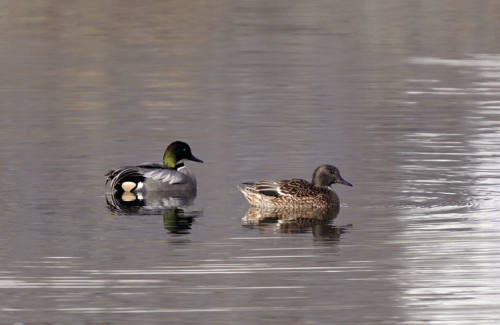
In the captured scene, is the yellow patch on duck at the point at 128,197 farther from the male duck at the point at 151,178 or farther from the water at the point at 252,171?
the water at the point at 252,171

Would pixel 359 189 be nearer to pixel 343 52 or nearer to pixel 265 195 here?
pixel 265 195

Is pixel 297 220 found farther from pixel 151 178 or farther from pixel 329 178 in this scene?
pixel 151 178

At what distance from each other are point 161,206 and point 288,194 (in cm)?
141

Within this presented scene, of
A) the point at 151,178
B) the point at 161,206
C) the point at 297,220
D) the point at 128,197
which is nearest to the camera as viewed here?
the point at 297,220

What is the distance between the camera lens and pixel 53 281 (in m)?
11.8

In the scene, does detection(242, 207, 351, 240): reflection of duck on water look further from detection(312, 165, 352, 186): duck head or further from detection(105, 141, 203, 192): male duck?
detection(105, 141, 203, 192): male duck

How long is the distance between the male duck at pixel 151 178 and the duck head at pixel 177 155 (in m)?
0.28

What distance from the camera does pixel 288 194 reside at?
15.4 m

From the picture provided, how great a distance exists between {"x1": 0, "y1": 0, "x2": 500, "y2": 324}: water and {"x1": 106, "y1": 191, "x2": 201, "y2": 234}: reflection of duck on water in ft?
0.20

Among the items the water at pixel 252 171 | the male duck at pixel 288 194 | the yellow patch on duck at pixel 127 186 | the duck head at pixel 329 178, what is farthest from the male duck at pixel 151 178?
the duck head at pixel 329 178

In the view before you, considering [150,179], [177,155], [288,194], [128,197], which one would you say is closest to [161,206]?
[128,197]

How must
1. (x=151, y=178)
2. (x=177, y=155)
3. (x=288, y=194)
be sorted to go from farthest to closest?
(x=177, y=155)
(x=151, y=178)
(x=288, y=194)

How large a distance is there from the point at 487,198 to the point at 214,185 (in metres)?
3.00

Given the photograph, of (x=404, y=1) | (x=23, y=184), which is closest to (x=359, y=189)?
(x=23, y=184)
